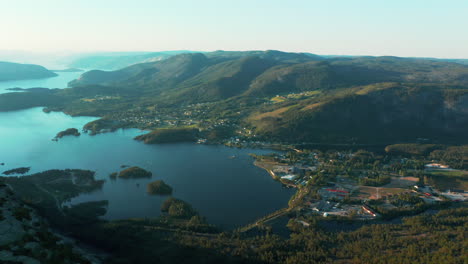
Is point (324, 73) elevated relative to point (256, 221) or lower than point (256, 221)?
elevated

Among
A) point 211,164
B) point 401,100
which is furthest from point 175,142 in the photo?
point 401,100

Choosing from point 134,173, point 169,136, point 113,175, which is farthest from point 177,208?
point 169,136

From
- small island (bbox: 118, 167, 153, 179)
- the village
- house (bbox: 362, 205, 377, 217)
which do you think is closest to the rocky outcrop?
small island (bbox: 118, 167, 153, 179)

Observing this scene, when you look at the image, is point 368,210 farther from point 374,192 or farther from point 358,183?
point 358,183

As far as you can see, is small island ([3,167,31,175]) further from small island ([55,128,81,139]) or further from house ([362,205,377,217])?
house ([362,205,377,217])

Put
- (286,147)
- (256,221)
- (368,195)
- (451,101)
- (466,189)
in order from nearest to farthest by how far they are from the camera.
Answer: (256,221) → (368,195) → (466,189) → (286,147) → (451,101)

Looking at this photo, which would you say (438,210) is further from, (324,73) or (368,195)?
(324,73)
